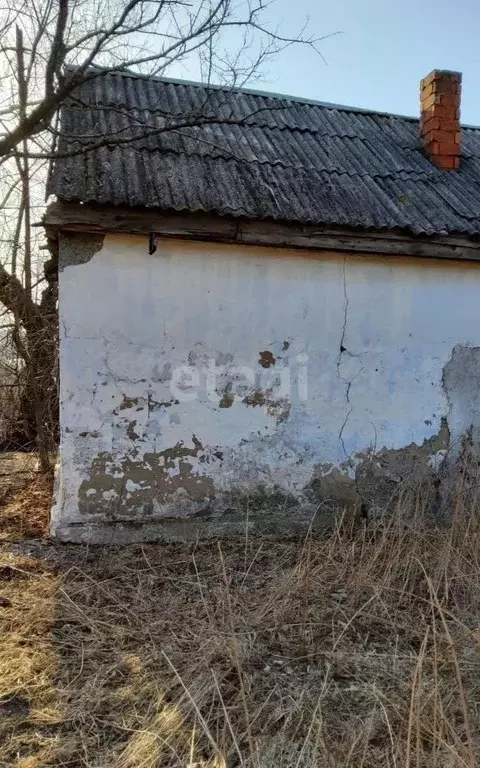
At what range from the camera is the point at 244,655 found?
2982 mm

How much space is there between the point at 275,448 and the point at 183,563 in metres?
1.34

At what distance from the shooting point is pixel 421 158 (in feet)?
22.0

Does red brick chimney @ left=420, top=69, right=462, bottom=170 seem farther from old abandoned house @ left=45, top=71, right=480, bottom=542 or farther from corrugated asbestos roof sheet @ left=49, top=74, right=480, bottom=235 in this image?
old abandoned house @ left=45, top=71, right=480, bottom=542

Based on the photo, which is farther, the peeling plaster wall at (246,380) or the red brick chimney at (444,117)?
the red brick chimney at (444,117)

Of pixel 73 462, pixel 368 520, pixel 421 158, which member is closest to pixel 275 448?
pixel 368 520

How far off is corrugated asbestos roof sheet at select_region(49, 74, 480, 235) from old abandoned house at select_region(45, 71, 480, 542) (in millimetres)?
31

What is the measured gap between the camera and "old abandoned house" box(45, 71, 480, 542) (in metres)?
4.68

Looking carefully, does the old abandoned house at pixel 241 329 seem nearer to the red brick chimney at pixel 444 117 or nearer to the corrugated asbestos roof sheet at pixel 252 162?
the corrugated asbestos roof sheet at pixel 252 162

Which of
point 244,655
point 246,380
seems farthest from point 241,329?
point 244,655

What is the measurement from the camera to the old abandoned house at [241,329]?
4.68m

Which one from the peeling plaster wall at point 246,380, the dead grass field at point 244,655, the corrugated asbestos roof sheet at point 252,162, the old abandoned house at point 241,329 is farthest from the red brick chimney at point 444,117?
the dead grass field at point 244,655

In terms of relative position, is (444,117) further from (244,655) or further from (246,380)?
(244,655)

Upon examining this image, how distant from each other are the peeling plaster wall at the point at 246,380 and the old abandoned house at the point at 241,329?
0.05 ft

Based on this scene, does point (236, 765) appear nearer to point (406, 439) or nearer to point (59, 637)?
point (59, 637)
